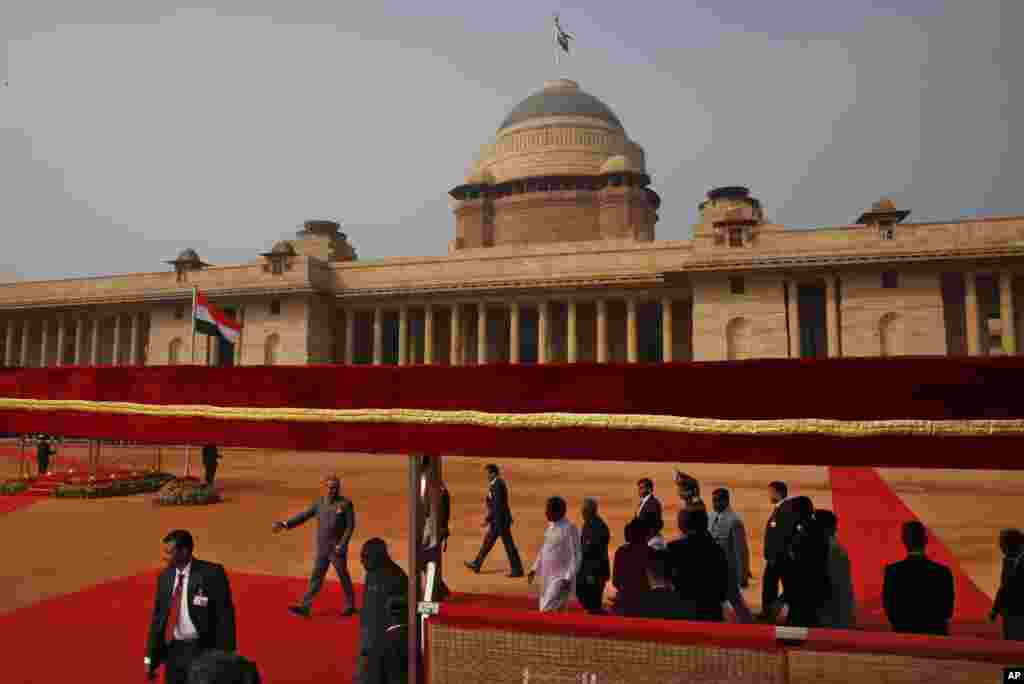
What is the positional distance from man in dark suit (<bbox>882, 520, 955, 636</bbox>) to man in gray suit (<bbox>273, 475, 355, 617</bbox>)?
5691mm

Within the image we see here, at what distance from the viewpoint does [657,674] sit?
4.05m

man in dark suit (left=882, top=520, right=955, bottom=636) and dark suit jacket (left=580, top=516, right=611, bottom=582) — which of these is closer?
man in dark suit (left=882, top=520, right=955, bottom=636)

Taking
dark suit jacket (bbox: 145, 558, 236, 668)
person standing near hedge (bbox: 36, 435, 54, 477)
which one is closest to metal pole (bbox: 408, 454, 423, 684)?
dark suit jacket (bbox: 145, 558, 236, 668)

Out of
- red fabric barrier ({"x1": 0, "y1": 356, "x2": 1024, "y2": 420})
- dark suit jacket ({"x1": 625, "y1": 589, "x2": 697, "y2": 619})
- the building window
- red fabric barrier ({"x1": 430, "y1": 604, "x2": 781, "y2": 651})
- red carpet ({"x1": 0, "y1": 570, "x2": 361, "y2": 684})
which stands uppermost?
the building window

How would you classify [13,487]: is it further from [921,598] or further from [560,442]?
[921,598]

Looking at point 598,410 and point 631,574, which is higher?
point 598,410

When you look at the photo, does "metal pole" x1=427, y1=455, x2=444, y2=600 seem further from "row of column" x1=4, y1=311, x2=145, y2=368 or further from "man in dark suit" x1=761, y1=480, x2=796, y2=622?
"row of column" x1=4, y1=311, x2=145, y2=368

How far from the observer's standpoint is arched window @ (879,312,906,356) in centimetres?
3425

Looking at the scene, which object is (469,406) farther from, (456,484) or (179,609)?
(456,484)

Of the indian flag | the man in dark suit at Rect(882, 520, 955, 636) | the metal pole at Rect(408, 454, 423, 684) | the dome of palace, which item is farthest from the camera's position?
the dome of palace

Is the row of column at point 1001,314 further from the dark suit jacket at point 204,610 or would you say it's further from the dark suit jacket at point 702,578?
the dark suit jacket at point 204,610

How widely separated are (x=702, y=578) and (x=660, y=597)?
831mm

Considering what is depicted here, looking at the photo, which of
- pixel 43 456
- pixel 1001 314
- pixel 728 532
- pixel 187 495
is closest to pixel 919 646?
pixel 728 532

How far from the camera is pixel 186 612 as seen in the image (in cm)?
517
